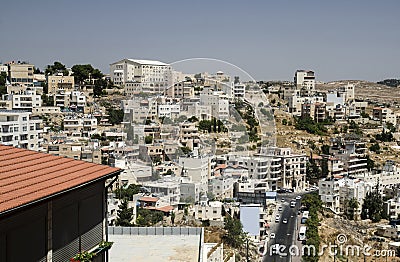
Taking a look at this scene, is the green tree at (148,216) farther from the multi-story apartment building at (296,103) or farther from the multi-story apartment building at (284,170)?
the multi-story apartment building at (296,103)

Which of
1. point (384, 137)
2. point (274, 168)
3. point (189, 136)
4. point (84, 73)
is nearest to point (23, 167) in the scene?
point (189, 136)

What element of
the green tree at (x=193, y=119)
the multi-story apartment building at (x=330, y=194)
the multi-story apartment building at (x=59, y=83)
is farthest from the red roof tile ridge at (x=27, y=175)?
the multi-story apartment building at (x=59, y=83)

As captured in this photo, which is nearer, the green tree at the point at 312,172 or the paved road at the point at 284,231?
the paved road at the point at 284,231

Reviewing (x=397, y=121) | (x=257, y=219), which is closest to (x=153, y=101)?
(x=257, y=219)

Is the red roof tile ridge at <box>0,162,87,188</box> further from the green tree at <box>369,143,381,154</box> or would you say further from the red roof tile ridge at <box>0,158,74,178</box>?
the green tree at <box>369,143,381,154</box>

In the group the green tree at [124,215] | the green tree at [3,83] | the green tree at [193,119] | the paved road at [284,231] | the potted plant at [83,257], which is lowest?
the paved road at [284,231]

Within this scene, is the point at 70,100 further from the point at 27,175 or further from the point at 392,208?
the point at 27,175
